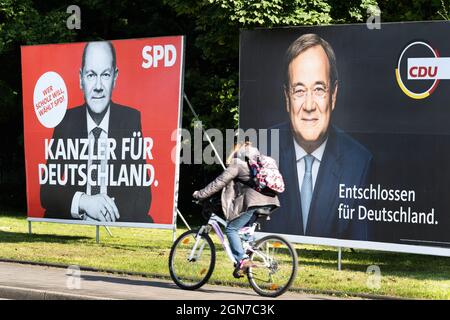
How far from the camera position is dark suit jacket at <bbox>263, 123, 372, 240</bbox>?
14789 millimetres

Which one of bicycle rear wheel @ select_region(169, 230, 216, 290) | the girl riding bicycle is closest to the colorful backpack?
the girl riding bicycle

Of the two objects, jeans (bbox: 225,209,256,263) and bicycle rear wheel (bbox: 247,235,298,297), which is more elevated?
jeans (bbox: 225,209,256,263)

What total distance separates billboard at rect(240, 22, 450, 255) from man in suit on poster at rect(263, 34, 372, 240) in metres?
0.02

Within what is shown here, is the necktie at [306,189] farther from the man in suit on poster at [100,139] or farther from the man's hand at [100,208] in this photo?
the man's hand at [100,208]

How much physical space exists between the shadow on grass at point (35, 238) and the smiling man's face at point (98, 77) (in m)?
2.94

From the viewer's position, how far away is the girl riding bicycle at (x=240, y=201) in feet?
40.5

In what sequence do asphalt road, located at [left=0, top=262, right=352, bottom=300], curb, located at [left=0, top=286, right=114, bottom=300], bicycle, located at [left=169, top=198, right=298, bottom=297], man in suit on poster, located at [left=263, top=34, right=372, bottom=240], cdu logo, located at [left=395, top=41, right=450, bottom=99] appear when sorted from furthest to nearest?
1. man in suit on poster, located at [left=263, top=34, right=372, bottom=240]
2. cdu logo, located at [left=395, top=41, right=450, bottom=99]
3. bicycle, located at [left=169, top=198, right=298, bottom=297]
4. asphalt road, located at [left=0, top=262, right=352, bottom=300]
5. curb, located at [left=0, top=286, right=114, bottom=300]

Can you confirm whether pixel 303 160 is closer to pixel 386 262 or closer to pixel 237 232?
pixel 386 262

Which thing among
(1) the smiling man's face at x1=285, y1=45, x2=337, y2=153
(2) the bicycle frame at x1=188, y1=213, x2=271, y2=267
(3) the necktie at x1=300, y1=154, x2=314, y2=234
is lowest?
(2) the bicycle frame at x1=188, y1=213, x2=271, y2=267

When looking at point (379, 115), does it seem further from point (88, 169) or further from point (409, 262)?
point (88, 169)

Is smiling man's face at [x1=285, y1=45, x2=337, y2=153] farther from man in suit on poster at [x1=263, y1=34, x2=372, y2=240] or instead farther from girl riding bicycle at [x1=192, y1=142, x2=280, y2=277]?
girl riding bicycle at [x1=192, y1=142, x2=280, y2=277]

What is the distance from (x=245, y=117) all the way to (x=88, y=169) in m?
4.31

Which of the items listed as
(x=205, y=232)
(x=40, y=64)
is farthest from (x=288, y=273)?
(x=40, y=64)

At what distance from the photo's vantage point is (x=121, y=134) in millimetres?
18625
